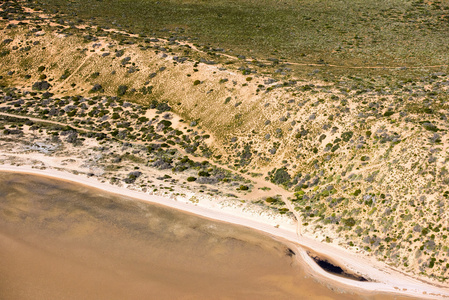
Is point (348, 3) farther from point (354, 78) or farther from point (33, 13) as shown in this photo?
point (33, 13)

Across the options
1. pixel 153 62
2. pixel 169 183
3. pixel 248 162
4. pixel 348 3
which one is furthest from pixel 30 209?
pixel 348 3

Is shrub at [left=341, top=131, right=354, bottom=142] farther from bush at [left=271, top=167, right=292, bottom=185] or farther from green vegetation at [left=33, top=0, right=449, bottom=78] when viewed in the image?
green vegetation at [left=33, top=0, right=449, bottom=78]

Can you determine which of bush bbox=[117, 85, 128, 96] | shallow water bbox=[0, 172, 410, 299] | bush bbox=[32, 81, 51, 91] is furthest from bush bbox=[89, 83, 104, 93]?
shallow water bbox=[0, 172, 410, 299]

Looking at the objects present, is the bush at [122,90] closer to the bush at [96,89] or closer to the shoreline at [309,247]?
the bush at [96,89]

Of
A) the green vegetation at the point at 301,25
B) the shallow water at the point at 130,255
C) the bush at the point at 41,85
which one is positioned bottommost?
the shallow water at the point at 130,255

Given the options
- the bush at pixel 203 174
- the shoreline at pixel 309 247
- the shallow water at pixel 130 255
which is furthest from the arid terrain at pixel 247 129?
the shallow water at pixel 130 255

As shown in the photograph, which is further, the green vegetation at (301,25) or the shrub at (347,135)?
the green vegetation at (301,25)

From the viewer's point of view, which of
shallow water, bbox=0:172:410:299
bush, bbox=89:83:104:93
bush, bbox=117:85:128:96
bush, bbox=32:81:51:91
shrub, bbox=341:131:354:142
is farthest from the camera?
bush, bbox=32:81:51:91
